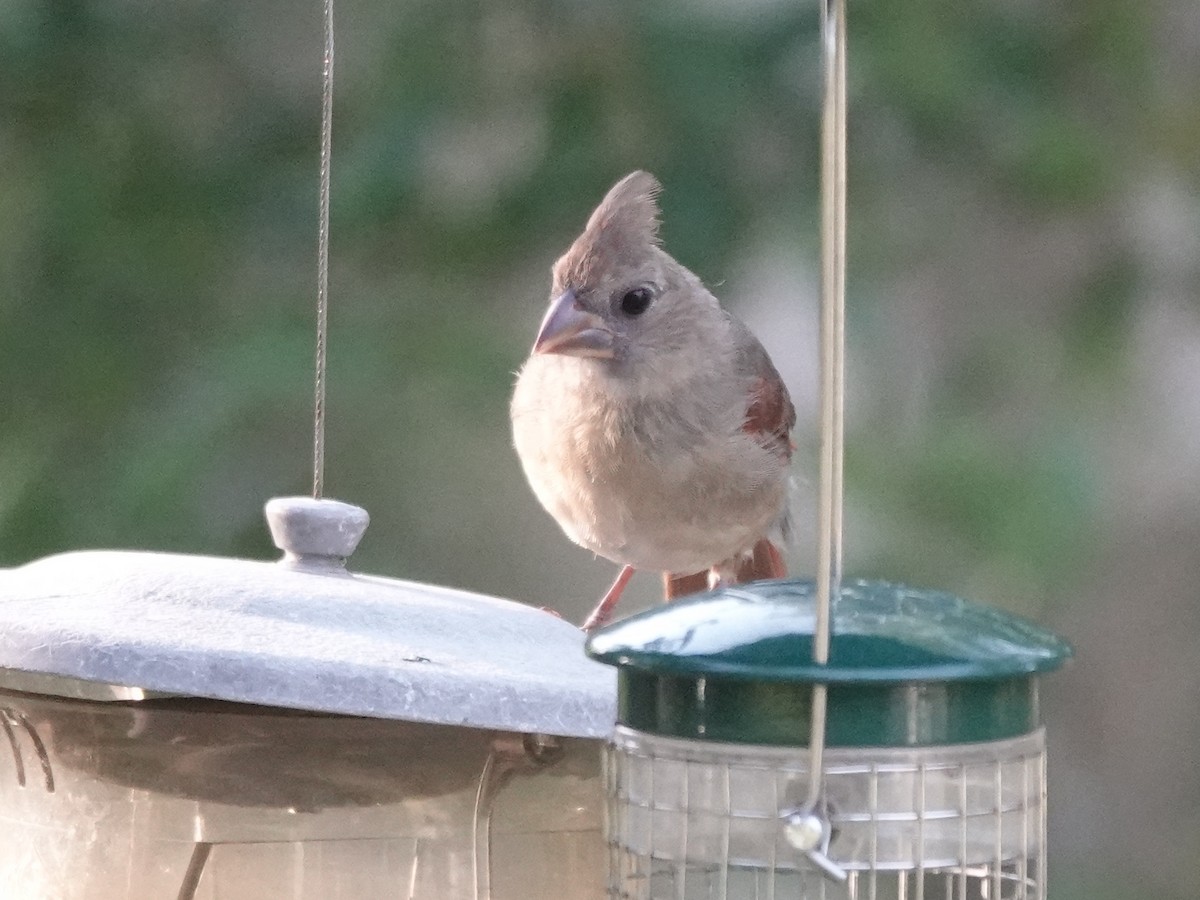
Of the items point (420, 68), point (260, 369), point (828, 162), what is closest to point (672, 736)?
point (828, 162)

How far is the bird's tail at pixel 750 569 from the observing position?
3.13 metres

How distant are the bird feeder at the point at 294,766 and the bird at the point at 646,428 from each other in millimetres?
1112

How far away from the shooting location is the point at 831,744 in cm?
119

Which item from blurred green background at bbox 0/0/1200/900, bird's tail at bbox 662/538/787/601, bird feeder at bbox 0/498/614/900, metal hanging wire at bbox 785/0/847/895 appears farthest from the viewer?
blurred green background at bbox 0/0/1200/900

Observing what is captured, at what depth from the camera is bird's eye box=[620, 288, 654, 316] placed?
8.93ft

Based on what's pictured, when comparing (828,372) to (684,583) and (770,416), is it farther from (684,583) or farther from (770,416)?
(684,583)

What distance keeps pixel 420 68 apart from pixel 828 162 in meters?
2.48

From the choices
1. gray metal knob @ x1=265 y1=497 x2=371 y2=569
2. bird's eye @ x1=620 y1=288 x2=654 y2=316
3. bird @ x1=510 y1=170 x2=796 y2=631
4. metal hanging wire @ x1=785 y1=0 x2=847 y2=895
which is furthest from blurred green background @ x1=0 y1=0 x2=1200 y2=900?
metal hanging wire @ x1=785 y1=0 x2=847 y2=895

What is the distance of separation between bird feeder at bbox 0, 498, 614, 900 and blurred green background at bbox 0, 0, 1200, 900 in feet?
5.50

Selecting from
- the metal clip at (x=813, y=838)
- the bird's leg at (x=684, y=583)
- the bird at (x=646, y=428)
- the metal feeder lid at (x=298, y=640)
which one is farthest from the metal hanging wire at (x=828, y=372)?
Result: the bird's leg at (x=684, y=583)

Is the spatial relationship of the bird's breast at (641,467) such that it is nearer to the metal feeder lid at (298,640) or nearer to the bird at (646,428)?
the bird at (646,428)

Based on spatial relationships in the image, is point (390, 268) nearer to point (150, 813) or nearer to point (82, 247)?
point (82, 247)

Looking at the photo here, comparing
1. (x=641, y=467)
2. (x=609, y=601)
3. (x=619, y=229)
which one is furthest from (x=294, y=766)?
(x=609, y=601)

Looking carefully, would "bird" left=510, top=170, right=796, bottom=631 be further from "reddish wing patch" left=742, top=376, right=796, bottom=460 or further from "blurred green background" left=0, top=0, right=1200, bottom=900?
"blurred green background" left=0, top=0, right=1200, bottom=900
